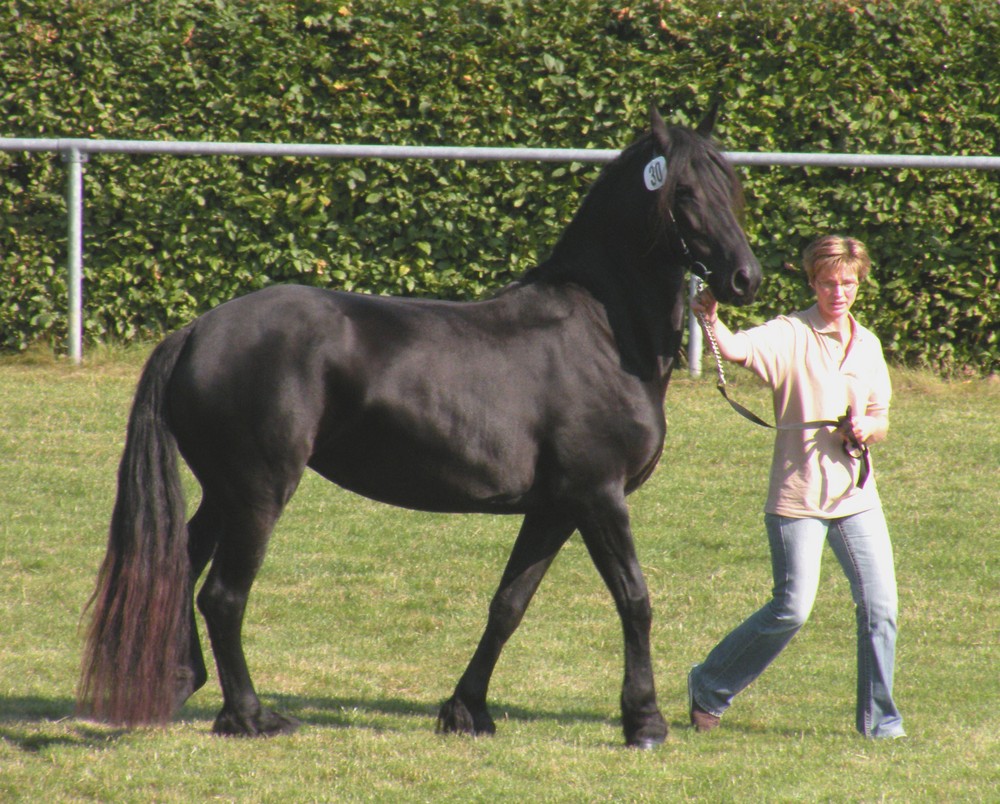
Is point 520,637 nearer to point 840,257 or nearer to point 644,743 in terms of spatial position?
point 644,743

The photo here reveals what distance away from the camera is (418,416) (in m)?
4.43

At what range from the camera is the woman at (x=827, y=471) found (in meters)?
4.79

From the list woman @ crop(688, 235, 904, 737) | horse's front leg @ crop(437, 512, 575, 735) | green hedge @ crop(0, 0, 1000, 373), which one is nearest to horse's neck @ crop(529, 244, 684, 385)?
woman @ crop(688, 235, 904, 737)

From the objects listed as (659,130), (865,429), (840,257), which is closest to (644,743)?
(865,429)

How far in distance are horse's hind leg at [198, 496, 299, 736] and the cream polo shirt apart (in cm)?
185

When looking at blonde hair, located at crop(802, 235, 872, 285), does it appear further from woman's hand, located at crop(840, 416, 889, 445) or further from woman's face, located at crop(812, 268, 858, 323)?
woman's hand, located at crop(840, 416, 889, 445)

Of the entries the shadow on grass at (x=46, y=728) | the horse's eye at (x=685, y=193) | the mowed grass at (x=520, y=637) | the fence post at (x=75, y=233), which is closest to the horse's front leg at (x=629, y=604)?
the mowed grass at (x=520, y=637)

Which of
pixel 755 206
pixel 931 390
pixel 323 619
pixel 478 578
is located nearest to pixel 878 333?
pixel 931 390

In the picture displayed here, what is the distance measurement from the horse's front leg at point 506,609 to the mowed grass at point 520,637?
14 centimetres

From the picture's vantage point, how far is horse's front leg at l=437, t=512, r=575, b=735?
483 centimetres

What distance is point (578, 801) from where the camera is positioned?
4234 mm

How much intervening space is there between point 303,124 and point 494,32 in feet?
5.32

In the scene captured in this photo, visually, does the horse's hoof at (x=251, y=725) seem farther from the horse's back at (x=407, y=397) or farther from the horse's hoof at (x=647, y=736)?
the horse's hoof at (x=647, y=736)

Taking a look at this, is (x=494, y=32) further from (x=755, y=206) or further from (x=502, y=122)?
(x=755, y=206)
